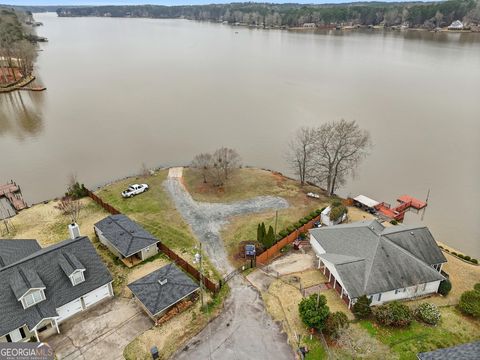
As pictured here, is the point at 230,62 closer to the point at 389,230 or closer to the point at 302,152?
the point at 302,152

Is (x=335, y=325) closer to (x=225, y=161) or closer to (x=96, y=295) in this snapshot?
(x=96, y=295)

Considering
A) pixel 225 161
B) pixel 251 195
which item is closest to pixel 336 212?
pixel 251 195

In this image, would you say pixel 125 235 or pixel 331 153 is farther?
pixel 331 153

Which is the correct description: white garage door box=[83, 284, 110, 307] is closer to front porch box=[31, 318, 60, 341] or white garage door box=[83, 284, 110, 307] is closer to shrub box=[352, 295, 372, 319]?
front porch box=[31, 318, 60, 341]

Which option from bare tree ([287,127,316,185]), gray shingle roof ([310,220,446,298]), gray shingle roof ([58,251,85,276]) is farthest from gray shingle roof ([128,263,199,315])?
bare tree ([287,127,316,185])

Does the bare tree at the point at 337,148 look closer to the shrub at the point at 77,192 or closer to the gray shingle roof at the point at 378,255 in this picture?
the gray shingle roof at the point at 378,255
